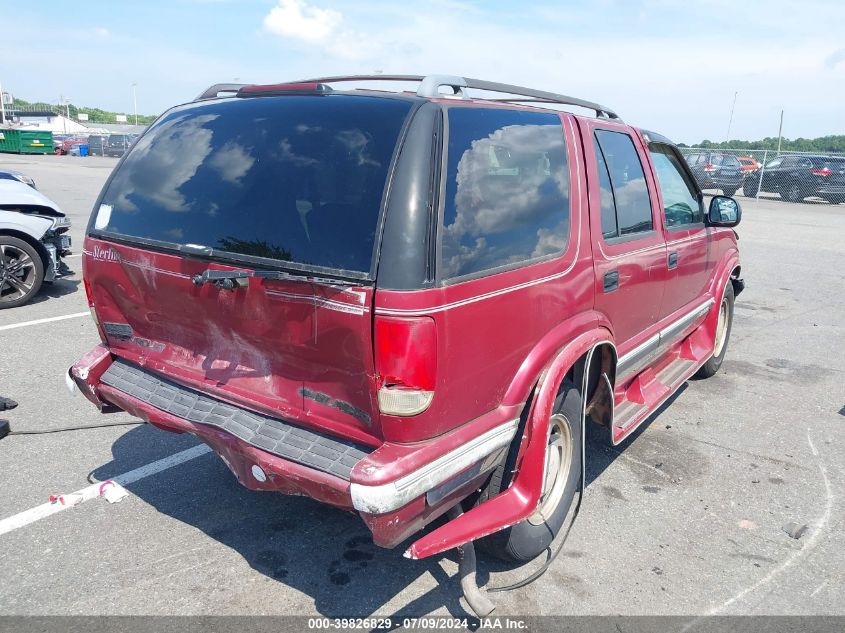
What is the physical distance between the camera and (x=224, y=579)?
306 cm

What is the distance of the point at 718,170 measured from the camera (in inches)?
994

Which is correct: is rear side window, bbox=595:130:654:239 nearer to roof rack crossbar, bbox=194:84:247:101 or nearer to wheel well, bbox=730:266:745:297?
roof rack crossbar, bbox=194:84:247:101

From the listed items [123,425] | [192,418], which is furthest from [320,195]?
[123,425]

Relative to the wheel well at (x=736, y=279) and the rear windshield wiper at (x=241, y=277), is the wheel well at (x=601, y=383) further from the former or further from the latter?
the wheel well at (x=736, y=279)

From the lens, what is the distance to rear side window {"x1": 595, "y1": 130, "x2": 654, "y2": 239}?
12.3ft

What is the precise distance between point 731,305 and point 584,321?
11.8 ft

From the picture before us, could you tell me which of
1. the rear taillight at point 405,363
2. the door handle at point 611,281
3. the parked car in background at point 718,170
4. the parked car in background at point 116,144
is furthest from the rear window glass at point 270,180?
the parked car in background at point 116,144

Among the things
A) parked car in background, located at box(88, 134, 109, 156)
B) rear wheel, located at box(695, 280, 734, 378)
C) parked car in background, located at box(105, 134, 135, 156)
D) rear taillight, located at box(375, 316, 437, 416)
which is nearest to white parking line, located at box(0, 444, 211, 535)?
rear taillight, located at box(375, 316, 437, 416)

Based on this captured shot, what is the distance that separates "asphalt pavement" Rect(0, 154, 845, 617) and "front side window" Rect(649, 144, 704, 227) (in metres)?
1.48

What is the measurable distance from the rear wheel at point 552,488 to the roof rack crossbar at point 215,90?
224 cm

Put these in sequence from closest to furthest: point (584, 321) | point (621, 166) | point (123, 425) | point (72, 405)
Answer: point (584, 321), point (621, 166), point (123, 425), point (72, 405)

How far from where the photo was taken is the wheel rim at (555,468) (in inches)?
131

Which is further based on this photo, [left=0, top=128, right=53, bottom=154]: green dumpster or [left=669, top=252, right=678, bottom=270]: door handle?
[left=0, top=128, right=53, bottom=154]: green dumpster

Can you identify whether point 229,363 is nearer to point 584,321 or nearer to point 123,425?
point 584,321
